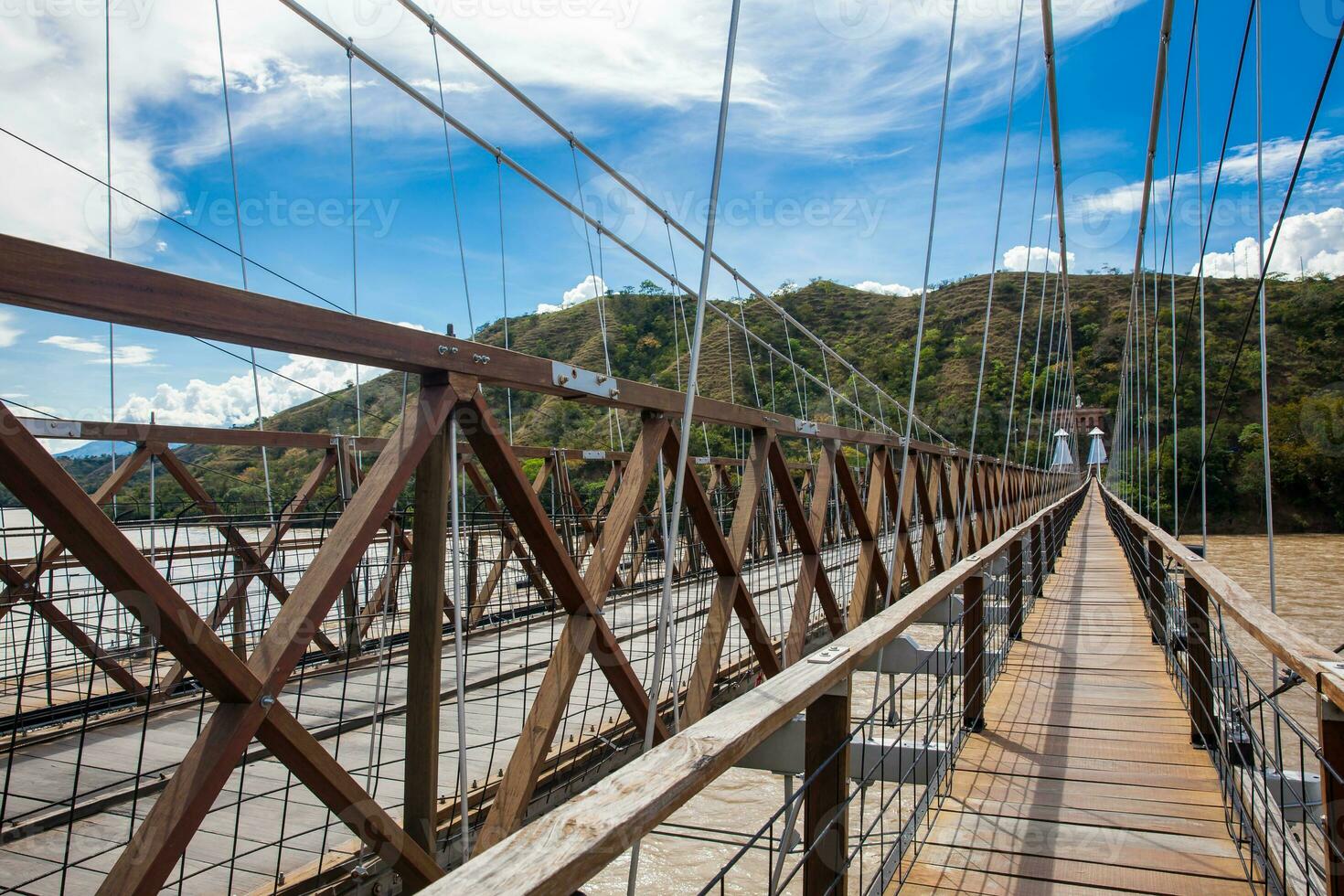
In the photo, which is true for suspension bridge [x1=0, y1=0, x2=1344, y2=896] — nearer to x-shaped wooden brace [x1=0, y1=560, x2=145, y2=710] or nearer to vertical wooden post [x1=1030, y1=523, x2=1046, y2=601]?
x-shaped wooden brace [x1=0, y1=560, x2=145, y2=710]

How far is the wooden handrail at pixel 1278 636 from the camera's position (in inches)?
Answer: 44.3

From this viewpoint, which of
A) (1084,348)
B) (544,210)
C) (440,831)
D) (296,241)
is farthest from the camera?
(1084,348)

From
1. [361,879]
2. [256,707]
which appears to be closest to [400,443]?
[256,707]

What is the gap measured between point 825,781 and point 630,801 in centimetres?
52

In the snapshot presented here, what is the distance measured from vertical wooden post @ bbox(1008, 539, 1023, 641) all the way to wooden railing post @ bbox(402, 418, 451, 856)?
8.82ft

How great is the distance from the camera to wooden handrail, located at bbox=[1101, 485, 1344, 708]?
3.69 ft

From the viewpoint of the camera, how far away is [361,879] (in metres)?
1.51

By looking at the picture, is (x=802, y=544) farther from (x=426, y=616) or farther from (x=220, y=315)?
(x=220, y=315)

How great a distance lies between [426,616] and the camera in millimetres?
1260

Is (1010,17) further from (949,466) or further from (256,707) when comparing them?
(256,707)

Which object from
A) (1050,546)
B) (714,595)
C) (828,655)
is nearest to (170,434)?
(714,595)

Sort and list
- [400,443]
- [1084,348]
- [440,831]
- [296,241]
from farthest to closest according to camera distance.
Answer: [1084,348], [296,241], [440,831], [400,443]

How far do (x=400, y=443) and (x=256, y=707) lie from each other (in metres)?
0.38

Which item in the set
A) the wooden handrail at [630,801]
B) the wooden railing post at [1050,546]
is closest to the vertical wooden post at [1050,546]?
the wooden railing post at [1050,546]
